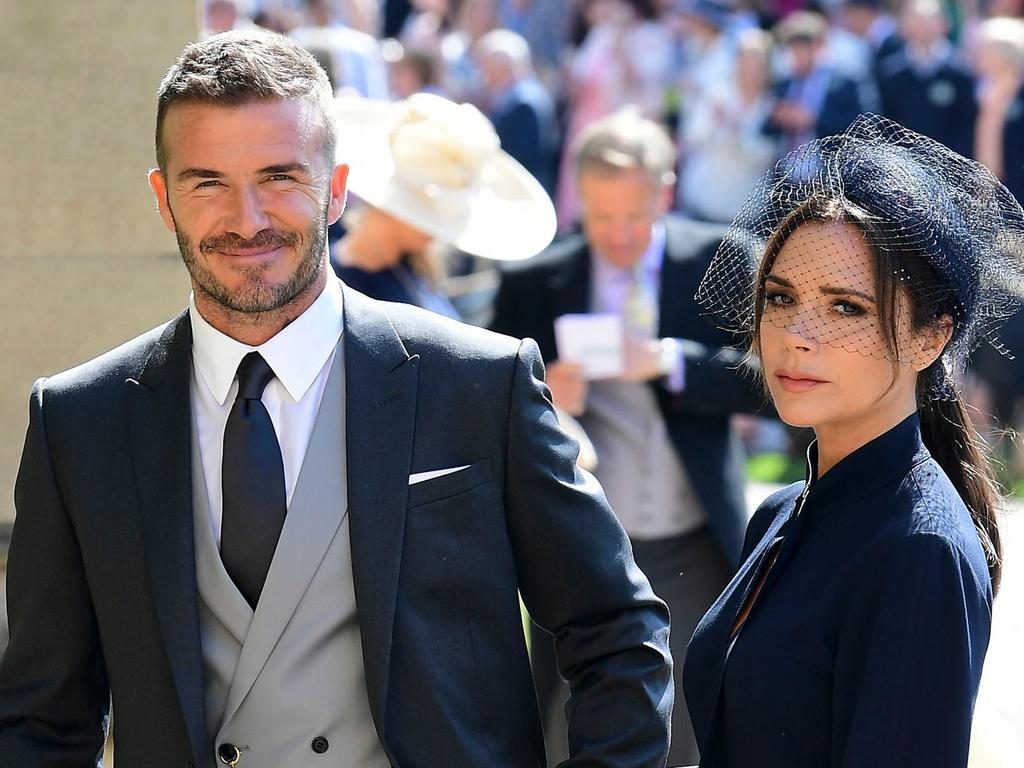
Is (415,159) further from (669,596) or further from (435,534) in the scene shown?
(435,534)

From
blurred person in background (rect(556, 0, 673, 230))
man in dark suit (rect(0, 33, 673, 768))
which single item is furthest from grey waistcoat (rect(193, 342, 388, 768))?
blurred person in background (rect(556, 0, 673, 230))

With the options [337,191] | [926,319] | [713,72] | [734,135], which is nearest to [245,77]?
[337,191]

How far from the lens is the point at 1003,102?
371 inches

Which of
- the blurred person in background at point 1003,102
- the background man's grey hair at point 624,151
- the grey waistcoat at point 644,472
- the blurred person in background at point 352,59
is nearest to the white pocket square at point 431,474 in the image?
the grey waistcoat at point 644,472

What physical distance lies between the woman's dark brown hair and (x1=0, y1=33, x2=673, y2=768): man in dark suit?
54cm

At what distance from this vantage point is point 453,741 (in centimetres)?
229

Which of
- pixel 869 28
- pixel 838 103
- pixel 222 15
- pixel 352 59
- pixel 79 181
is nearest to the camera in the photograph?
pixel 79 181

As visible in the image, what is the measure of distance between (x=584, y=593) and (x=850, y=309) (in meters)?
0.65

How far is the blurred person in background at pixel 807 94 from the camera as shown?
10.4 m

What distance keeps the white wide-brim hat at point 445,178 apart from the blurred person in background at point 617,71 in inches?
253

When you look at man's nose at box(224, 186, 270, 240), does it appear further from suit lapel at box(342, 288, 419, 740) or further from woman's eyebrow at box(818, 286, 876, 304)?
woman's eyebrow at box(818, 286, 876, 304)

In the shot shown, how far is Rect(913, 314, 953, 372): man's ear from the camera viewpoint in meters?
2.46

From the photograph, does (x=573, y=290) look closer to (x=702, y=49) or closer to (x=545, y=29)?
(x=702, y=49)

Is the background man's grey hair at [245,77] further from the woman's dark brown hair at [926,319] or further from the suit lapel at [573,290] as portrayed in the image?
the suit lapel at [573,290]
